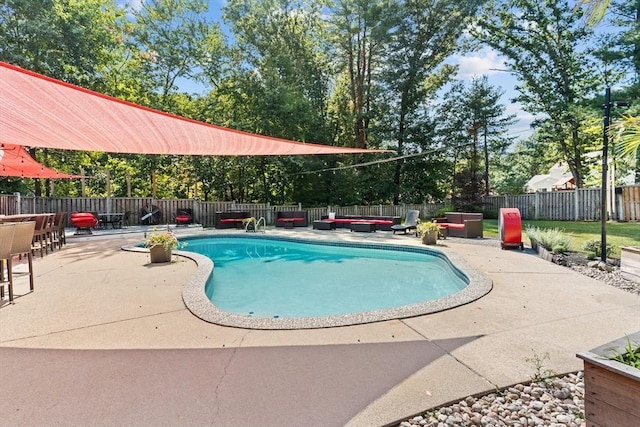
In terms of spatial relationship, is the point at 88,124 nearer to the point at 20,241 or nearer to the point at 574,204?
the point at 20,241

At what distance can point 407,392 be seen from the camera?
195cm

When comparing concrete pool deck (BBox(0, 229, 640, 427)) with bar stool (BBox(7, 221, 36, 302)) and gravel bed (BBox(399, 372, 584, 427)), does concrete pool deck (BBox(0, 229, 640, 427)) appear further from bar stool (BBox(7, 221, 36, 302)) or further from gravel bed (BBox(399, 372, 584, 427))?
bar stool (BBox(7, 221, 36, 302))

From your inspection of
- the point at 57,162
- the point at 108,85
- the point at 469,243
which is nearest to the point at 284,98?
the point at 108,85

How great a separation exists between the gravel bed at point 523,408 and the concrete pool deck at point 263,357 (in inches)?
2.8

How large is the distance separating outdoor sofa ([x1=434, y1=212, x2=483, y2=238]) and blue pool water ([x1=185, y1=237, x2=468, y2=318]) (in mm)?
2338

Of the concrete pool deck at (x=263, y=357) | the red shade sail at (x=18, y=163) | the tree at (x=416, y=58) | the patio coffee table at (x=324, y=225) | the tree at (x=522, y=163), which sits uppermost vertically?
the tree at (x=416, y=58)

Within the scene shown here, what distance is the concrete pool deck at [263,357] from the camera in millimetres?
1797

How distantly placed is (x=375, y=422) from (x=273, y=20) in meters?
17.6

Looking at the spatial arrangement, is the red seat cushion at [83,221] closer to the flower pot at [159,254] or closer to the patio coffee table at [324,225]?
the flower pot at [159,254]

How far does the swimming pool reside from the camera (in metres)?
3.40

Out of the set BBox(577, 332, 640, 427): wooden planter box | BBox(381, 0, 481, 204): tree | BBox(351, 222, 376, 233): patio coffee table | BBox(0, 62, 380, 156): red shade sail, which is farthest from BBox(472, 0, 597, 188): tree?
BBox(577, 332, 640, 427): wooden planter box

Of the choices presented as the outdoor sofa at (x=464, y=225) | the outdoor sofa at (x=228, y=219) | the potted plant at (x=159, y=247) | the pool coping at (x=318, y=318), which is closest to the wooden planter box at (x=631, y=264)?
the pool coping at (x=318, y=318)

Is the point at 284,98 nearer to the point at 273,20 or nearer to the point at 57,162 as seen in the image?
the point at 273,20

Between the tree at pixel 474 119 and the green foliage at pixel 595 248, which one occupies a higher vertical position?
the tree at pixel 474 119
